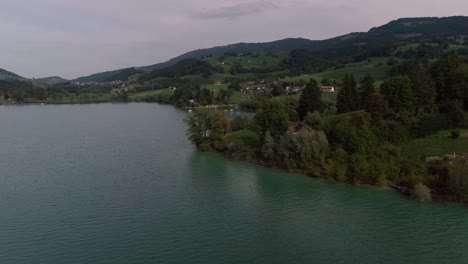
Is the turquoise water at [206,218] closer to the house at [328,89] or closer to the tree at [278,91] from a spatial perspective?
the house at [328,89]

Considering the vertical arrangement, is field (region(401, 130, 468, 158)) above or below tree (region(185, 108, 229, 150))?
below

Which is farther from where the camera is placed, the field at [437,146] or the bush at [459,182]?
the field at [437,146]

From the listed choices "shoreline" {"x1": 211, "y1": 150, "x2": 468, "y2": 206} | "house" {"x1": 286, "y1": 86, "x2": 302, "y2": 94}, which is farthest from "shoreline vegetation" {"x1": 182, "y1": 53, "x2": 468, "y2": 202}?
"house" {"x1": 286, "y1": 86, "x2": 302, "y2": 94}

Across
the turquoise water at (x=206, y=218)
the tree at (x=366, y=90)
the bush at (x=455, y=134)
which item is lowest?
the turquoise water at (x=206, y=218)

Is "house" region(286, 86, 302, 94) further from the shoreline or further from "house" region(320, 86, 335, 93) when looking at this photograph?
the shoreline

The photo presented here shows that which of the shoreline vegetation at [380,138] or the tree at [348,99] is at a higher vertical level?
the tree at [348,99]

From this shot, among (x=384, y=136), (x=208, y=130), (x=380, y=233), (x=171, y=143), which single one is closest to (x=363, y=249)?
(x=380, y=233)

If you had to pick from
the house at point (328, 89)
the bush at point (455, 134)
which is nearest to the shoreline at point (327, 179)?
the bush at point (455, 134)

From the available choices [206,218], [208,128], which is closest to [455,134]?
[206,218]

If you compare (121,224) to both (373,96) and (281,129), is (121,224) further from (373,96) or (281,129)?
(373,96)
